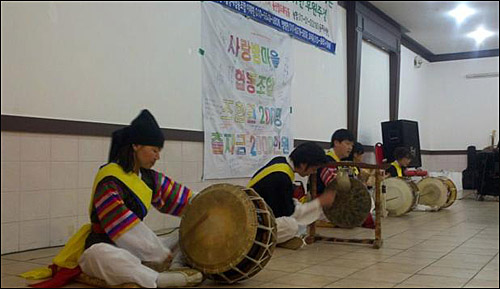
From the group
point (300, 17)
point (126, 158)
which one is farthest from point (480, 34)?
point (300, 17)

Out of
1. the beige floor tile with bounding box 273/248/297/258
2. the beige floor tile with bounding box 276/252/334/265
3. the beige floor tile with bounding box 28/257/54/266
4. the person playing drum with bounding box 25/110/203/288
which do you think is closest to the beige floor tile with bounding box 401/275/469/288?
the beige floor tile with bounding box 276/252/334/265

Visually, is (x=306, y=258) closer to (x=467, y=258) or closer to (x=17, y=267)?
(x=467, y=258)

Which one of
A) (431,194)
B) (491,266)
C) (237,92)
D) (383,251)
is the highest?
(237,92)

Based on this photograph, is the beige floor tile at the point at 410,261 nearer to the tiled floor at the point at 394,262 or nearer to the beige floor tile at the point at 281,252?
the tiled floor at the point at 394,262

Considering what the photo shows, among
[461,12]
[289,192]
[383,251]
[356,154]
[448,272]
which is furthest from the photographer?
[356,154]

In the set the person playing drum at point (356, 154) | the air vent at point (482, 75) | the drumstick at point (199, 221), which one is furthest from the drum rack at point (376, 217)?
the air vent at point (482, 75)

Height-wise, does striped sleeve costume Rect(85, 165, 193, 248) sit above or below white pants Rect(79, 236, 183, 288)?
above

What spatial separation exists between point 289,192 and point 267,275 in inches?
28.6

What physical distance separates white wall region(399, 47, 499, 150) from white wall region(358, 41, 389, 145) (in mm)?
1650

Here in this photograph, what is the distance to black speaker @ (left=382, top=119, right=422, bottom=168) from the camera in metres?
2.86

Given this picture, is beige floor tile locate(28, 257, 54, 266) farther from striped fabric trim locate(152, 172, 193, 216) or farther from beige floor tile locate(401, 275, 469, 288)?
beige floor tile locate(401, 275, 469, 288)

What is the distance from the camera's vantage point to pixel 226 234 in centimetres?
254

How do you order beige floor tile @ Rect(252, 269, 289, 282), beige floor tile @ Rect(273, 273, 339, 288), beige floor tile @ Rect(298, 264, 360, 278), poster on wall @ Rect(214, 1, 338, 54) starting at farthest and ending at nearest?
Answer: poster on wall @ Rect(214, 1, 338, 54) → beige floor tile @ Rect(298, 264, 360, 278) → beige floor tile @ Rect(252, 269, 289, 282) → beige floor tile @ Rect(273, 273, 339, 288)

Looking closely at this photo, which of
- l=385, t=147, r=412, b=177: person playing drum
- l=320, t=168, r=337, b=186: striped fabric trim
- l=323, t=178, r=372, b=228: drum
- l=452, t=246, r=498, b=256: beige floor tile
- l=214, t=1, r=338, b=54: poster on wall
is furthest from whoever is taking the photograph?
l=214, t=1, r=338, b=54: poster on wall
